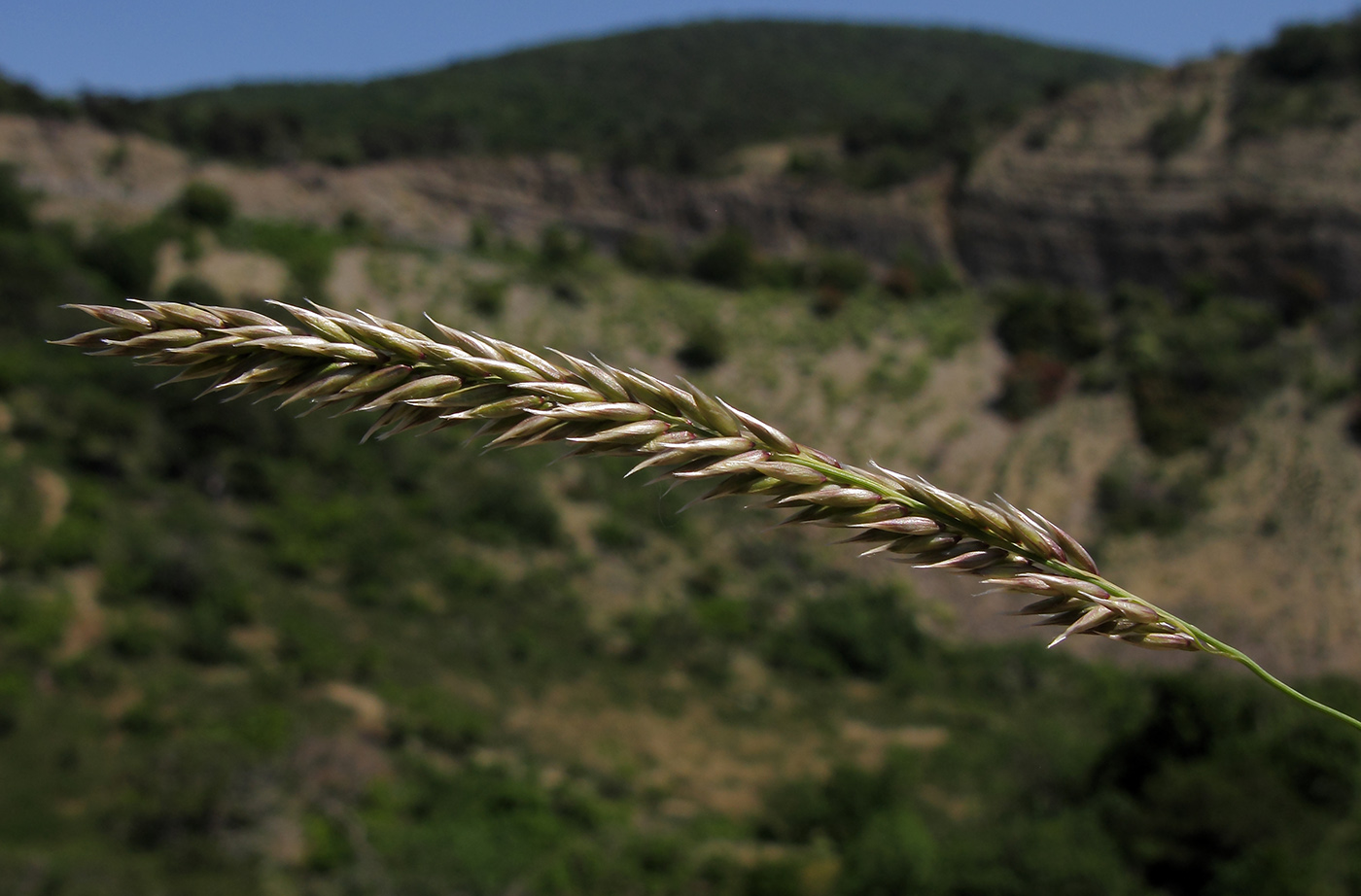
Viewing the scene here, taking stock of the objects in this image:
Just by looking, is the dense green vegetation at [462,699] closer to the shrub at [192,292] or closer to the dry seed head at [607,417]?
the shrub at [192,292]

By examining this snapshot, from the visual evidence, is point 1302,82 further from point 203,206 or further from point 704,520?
point 203,206

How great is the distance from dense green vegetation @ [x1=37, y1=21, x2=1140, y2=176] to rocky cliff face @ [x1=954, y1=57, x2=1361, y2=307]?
338cm

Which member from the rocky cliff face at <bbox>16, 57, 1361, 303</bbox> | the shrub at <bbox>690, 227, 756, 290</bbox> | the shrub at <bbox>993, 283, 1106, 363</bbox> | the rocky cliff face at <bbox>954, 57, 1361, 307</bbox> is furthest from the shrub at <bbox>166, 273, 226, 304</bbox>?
the rocky cliff face at <bbox>954, 57, 1361, 307</bbox>

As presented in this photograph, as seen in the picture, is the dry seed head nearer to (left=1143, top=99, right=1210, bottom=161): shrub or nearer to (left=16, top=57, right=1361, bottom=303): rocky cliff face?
(left=16, top=57, right=1361, bottom=303): rocky cliff face

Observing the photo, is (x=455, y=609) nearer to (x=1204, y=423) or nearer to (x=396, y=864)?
(x=396, y=864)

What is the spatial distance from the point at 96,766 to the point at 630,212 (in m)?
35.7

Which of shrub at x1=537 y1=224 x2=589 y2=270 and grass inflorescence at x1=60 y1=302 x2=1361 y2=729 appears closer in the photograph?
grass inflorescence at x1=60 y1=302 x2=1361 y2=729

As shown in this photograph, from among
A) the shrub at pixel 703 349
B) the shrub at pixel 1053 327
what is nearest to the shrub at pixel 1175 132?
the shrub at pixel 1053 327

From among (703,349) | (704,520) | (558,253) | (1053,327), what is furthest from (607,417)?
(558,253)

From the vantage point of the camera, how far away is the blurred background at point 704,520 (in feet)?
41.2

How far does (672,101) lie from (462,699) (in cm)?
5555

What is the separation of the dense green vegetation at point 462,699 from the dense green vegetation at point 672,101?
62.9ft

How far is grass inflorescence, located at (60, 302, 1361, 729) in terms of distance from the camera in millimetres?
933

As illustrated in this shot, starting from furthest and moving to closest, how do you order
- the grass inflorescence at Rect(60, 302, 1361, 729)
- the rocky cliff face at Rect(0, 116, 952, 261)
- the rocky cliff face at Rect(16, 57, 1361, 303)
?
1. the rocky cliff face at Rect(0, 116, 952, 261)
2. the rocky cliff face at Rect(16, 57, 1361, 303)
3. the grass inflorescence at Rect(60, 302, 1361, 729)
